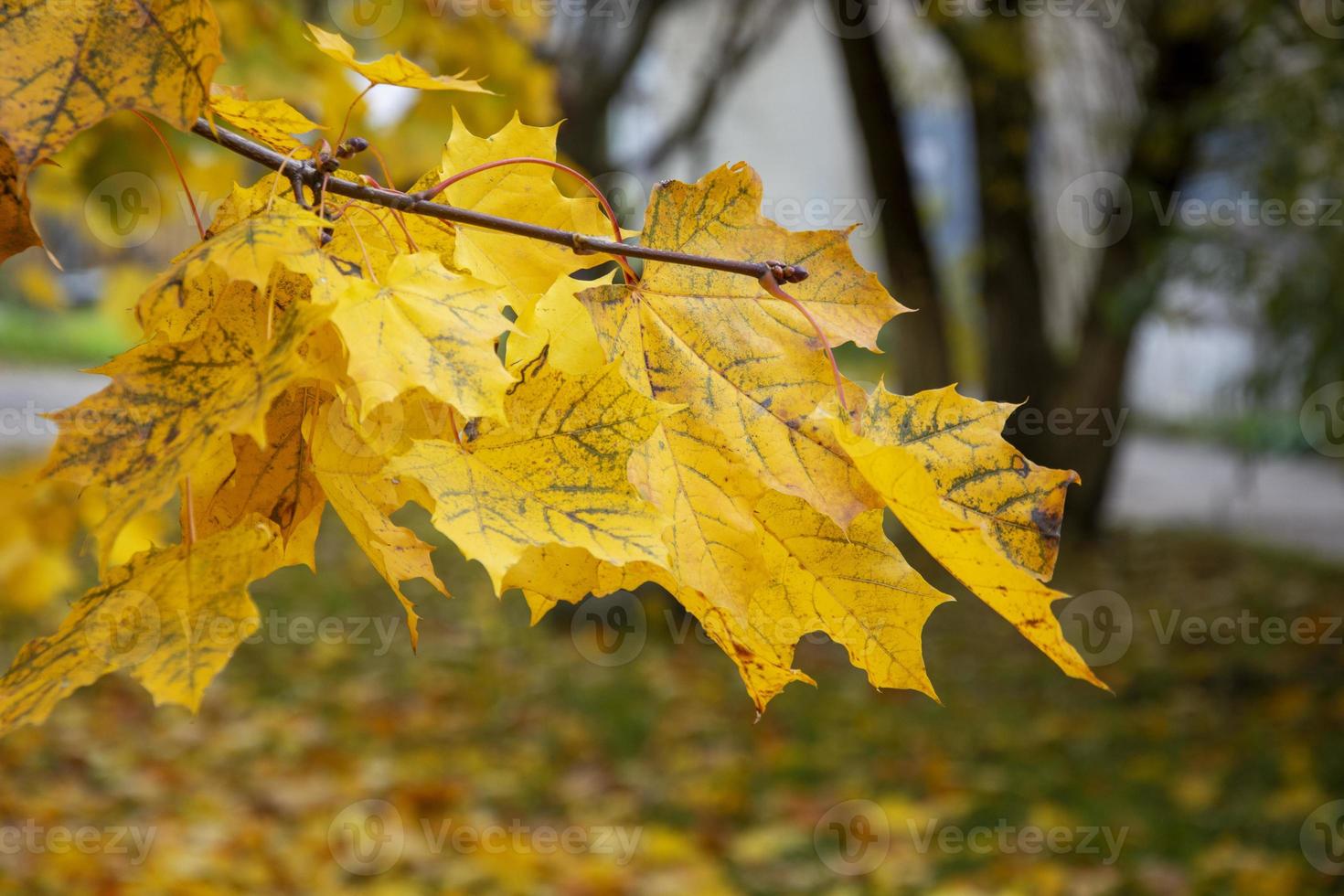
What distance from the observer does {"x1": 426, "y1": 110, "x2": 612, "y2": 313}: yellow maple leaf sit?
0.64 metres

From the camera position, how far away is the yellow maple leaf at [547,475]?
1.57 ft

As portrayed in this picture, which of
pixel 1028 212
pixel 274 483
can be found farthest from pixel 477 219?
pixel 1028 212

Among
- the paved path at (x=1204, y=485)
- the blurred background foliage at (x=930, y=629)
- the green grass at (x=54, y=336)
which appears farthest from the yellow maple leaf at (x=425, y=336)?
the green grass at (x=54, y=336)

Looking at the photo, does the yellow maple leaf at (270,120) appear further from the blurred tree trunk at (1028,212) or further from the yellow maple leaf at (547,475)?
→ the blurred tree trunk at (1028,212)

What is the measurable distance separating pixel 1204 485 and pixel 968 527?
8875mm

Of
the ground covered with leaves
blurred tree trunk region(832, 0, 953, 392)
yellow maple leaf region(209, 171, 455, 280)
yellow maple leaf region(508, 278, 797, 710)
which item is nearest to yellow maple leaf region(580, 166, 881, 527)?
yellow maple leaf region(508, 278, 797, 710)

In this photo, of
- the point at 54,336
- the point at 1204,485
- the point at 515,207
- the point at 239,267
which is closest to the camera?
the point at 239,267

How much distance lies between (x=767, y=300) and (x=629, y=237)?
109 millimetres

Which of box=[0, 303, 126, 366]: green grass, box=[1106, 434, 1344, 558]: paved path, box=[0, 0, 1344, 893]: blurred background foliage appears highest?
box=[0, 303, 126, 366]: green grass

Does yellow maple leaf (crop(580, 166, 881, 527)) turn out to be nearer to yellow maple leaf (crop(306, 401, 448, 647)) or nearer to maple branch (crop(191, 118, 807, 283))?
maple branch (crop(191, 118, 807, 283))

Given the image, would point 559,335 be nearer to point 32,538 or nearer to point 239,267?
point 239,267

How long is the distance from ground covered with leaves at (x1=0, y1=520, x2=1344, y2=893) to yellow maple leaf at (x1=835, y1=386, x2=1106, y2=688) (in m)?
1.99

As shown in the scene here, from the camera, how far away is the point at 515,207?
698mm

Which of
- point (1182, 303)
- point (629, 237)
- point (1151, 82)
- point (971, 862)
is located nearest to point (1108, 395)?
point (1182, 303)
